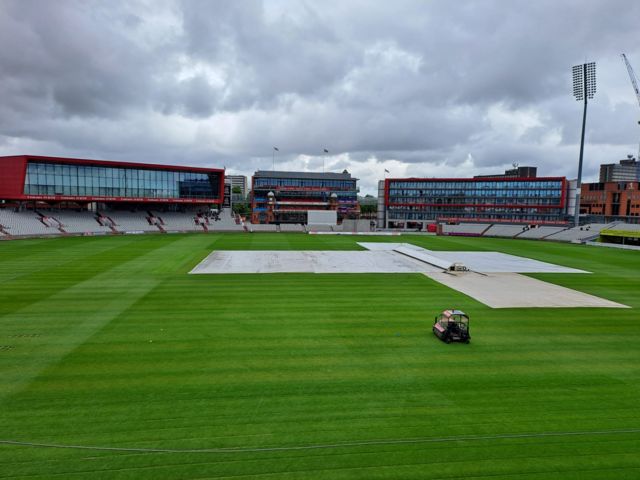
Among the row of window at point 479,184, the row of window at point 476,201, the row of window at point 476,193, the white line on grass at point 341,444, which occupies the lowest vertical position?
the white line on grass at point 341,444

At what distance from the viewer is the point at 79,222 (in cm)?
7781

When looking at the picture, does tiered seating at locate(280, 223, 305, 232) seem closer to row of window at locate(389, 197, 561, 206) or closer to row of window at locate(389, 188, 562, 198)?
row of window at locate(389, 197, 561, 206)

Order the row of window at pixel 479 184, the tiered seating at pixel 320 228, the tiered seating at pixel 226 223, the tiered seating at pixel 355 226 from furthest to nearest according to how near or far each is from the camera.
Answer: the row of window at pixel 479 184
the tiered seating at pixel 320 228
the tiered seating at pixel 355 226
the tiered seating at pixel 226 223

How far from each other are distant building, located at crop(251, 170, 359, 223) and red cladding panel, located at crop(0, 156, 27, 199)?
61.0m

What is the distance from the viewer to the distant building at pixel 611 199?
10881 centimetres

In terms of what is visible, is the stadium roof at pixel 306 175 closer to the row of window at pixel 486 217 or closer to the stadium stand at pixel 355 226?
the row of window at pixel 486 217

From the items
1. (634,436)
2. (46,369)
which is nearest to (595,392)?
(634,436)

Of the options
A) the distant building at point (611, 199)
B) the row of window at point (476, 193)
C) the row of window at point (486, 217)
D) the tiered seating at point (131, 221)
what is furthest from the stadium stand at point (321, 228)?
the distant building at point (611, 199)

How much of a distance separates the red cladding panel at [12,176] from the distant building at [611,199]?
144350 millimetres

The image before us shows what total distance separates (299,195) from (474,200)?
56.1 m

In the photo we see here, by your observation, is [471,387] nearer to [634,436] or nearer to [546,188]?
[634,436]

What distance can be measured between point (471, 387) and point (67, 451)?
13008 millimetres

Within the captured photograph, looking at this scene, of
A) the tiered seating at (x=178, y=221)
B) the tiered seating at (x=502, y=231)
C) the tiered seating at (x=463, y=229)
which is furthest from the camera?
the tiered seating at (x=463, y=229)

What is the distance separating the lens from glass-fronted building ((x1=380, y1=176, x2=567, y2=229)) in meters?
111
